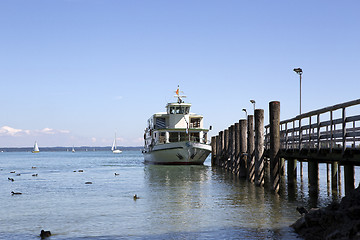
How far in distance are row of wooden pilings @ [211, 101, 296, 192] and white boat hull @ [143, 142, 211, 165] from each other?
5100 millimetres

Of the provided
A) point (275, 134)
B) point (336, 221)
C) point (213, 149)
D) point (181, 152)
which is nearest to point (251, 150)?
point (275, 134)

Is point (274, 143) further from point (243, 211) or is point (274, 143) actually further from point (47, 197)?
point (47, 197)

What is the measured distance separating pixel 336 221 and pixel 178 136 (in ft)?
131

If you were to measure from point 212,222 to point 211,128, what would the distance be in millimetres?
33545

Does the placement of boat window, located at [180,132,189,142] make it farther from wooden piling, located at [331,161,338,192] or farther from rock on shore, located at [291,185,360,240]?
rock on shore, located at [291,185,360,240]

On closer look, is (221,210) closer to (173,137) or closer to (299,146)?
(299,146)

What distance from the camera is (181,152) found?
48188mm

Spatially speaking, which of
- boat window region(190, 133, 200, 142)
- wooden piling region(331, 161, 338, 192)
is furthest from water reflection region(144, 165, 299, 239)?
boat window region(190, 133, 200, 142)

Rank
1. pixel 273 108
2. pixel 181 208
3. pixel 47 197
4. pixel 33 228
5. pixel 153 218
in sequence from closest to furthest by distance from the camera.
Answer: pixel 33 228 → pixel 153 218 → pixel 181 208 → pixel 273 108 → pixel 47 197

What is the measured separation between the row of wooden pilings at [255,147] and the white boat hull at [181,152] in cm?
510

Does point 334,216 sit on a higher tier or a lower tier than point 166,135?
lower

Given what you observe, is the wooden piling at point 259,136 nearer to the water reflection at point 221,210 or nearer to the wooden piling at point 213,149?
the water reflection at point 221,210

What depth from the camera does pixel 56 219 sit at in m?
16.3

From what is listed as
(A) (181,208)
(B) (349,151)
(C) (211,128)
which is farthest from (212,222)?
(C) (211,128)
